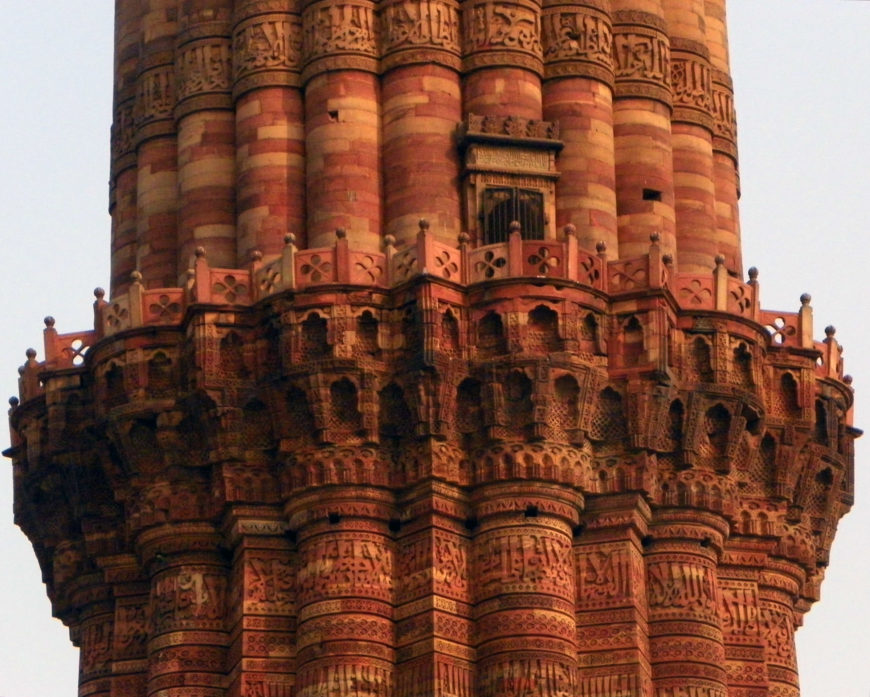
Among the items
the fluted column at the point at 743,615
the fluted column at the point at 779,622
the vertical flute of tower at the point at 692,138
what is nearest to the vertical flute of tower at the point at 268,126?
the vertical flute of tower at the point at 692,138

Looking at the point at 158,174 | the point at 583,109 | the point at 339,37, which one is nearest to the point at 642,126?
the point at 583,109

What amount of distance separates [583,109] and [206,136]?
462 centimetres

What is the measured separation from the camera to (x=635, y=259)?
49.0 meters

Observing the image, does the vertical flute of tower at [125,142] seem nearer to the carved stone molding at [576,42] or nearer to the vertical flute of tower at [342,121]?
the vertical flute of tower at [342,121]

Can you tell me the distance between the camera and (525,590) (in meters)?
47.3

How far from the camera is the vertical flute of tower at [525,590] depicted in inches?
1848

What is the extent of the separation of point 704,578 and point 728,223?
5324 millimetres

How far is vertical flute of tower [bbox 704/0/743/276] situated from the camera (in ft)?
170

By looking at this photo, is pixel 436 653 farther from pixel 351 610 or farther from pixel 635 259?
pixel 635 259

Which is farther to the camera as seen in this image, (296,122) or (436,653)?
(296,122)

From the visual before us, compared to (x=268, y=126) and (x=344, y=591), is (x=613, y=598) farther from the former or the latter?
(x=268, y=126)

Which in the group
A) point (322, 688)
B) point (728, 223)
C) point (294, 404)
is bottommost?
point (322, 688)

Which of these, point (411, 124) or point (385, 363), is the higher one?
point (411, 124)

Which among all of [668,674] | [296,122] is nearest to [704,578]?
[668,674]
